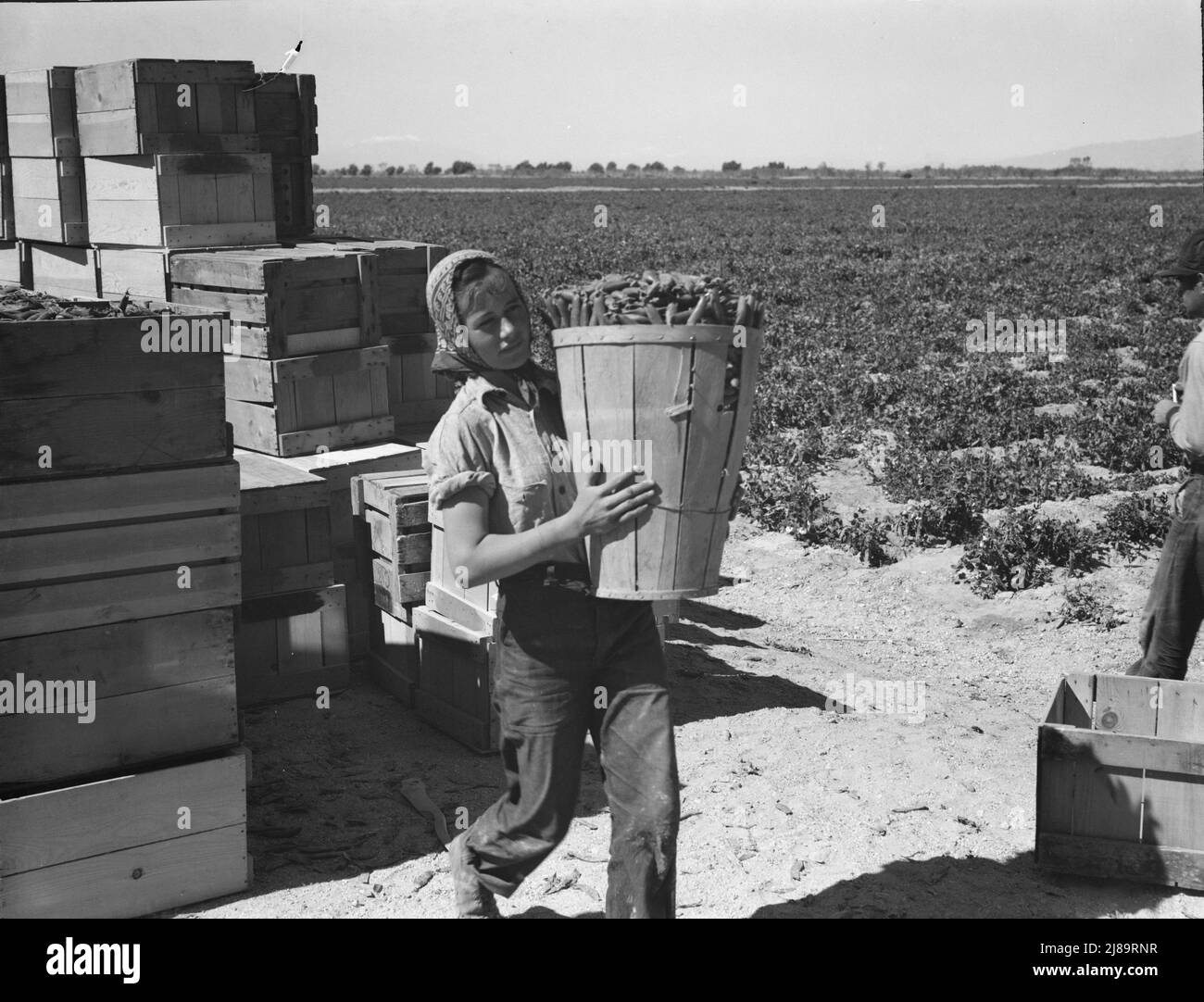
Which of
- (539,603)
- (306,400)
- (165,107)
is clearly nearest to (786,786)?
(539,603)

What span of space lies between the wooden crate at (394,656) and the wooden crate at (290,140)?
299 cm

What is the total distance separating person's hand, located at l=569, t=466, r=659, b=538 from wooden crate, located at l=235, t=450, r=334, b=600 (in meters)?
3.02

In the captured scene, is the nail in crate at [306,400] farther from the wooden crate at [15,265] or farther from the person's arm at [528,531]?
the person's arm at [528,531]

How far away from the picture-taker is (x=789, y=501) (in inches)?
372

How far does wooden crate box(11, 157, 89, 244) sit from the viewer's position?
754 cm

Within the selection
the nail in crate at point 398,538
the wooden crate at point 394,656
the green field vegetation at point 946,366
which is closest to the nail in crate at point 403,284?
the nail in crate at point 398,538

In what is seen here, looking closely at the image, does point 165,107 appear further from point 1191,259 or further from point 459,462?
point 1191,259

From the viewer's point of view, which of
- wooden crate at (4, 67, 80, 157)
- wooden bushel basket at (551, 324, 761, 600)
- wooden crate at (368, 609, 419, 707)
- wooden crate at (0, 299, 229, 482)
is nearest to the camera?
wooden bushel basket at (551, 324, 761, 600)

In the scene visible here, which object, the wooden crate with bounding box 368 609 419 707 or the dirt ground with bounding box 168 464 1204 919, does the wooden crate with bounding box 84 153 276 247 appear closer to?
the wooden crate with bounding box 368 609 419 707

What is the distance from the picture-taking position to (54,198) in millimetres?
7609

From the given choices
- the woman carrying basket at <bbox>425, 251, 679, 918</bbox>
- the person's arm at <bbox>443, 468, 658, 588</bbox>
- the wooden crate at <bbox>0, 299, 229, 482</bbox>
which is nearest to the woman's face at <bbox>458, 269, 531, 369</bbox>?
the woman carrying basket at <bbox>425, 251, 679, 918</bbox>

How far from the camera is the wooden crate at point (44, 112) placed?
7.41 metres

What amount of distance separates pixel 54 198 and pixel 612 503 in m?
5.87
